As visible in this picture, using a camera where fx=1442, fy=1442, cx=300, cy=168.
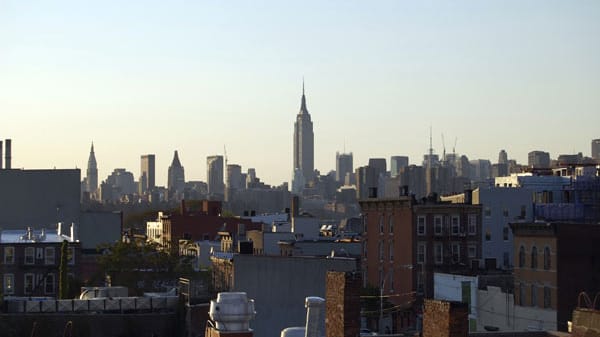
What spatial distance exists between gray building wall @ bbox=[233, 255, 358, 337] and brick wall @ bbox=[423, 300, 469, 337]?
26.9m

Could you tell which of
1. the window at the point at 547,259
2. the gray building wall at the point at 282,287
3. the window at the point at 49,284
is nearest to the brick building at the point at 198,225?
the window at the point at 49,284

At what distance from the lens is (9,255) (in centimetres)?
9594

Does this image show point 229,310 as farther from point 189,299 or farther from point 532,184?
→ point 532,184

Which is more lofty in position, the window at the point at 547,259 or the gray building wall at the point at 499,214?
the gray building wall at the point at 499,214

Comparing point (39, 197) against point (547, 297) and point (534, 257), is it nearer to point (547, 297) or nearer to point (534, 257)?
point (534, 257)

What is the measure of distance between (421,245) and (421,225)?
1733 millimetres

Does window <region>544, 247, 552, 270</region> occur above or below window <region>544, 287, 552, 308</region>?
above

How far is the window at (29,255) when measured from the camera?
95.6 meters

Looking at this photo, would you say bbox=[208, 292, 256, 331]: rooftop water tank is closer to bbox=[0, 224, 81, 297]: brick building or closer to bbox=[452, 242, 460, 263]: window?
bbox=[0, 224, 81, 297]: brick building

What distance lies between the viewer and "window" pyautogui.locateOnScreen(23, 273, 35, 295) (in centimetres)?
9456

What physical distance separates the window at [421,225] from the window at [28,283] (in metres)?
26.3

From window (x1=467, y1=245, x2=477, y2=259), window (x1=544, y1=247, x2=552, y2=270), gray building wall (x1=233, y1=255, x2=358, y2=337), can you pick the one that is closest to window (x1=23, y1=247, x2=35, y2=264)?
window (x1=467, y1=245, x2=477, y2=259)

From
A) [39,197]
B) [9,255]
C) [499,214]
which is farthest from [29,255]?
[39,197]

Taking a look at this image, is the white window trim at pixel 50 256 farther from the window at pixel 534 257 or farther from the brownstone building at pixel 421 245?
the window at pixel 534 257
